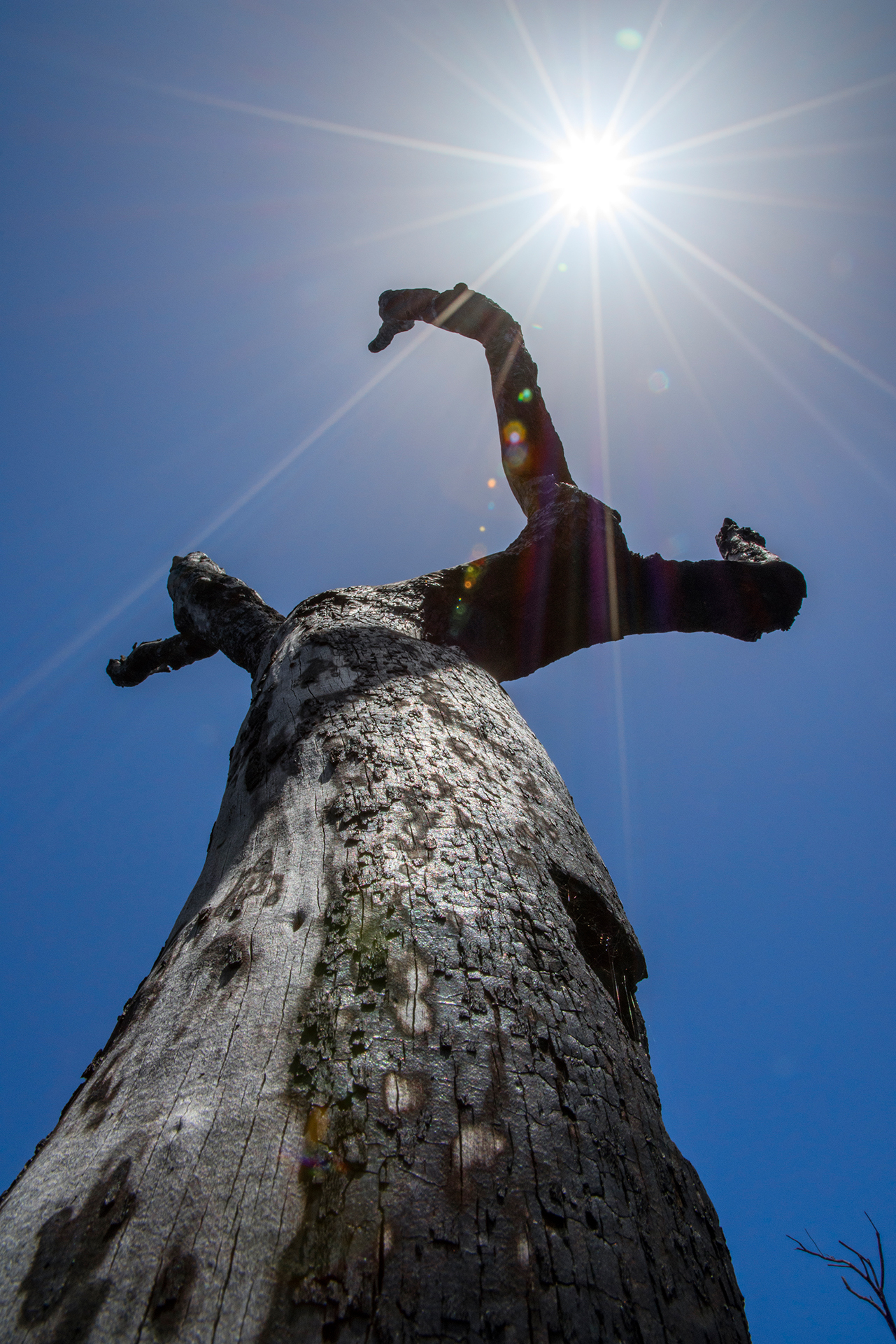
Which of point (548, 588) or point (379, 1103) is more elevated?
point (548, 588)

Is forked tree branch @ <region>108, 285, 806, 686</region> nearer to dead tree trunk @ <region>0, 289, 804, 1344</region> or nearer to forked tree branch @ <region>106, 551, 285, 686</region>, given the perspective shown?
forked tree branch @ <region>106, 551, 285, 686</region>

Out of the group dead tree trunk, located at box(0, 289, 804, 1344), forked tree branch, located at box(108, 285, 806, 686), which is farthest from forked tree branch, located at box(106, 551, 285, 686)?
dead tree trunk, located at box(0, 289, 804, 1344)

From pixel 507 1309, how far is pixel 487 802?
0.86m

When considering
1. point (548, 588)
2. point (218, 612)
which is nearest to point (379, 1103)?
point (548, 588)

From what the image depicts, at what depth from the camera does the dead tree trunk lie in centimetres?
66

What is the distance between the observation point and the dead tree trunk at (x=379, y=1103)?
2.18 ft

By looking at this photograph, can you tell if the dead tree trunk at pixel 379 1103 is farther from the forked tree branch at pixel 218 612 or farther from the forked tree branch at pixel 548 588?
the forked tree branch at pixel 218 612

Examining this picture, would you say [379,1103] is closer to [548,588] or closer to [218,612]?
[548,588]

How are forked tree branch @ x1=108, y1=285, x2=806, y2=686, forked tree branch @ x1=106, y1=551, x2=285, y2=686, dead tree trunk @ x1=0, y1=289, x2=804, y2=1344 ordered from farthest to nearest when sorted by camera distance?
forked tree branch @ x1=106, y1=551, x2=285, y2=686, forked tree branch @ x1=108, y1=285, x2=806, y2=686, dead tree trunk @ x1=0, y1=289, x2=804, y2=1344

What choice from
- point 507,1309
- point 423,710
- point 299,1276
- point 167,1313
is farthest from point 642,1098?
point 423,710

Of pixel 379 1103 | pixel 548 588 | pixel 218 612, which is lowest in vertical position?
pixel 379 1103

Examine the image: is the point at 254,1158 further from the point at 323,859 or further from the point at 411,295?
the point at 411,295

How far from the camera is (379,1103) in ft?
2.68

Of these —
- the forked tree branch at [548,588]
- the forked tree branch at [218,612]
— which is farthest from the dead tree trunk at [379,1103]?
the forked tree branch at [218,612]
